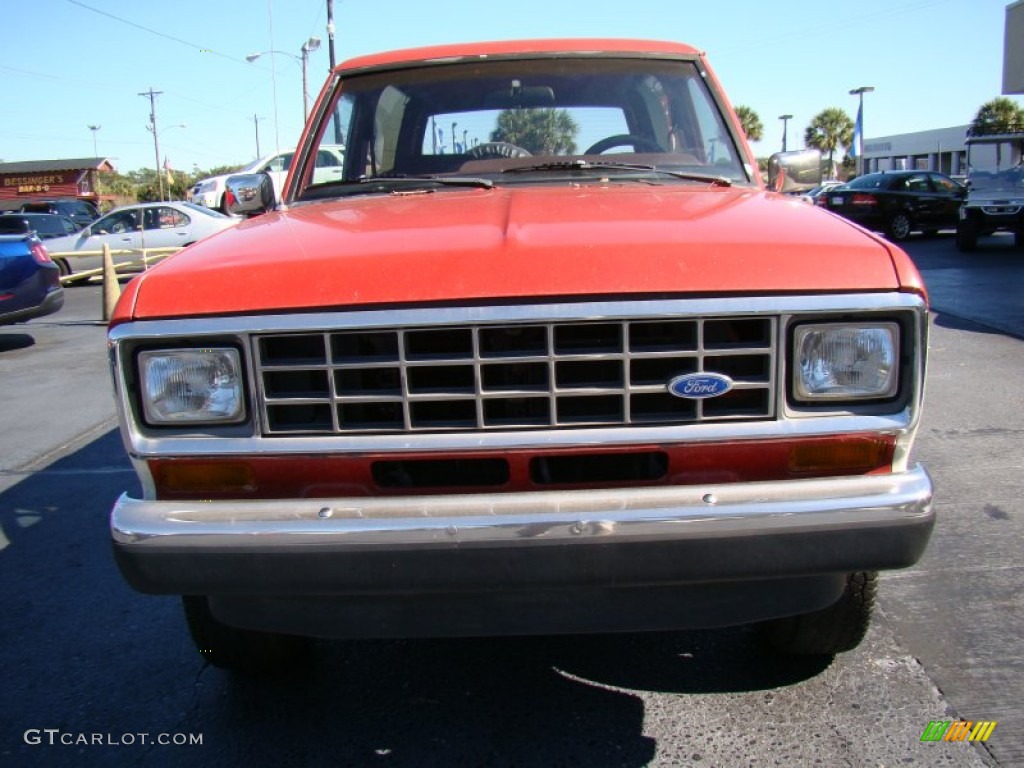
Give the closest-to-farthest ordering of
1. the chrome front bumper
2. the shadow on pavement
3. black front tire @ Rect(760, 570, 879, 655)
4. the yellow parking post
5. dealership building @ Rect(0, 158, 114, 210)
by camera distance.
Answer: the chrome front bumper
black front tire @ Rect(760, 570, 879, 655)
the shadow on pavement
the yellow parking post
dealership building @ Rect(0, 158, 114, 210)

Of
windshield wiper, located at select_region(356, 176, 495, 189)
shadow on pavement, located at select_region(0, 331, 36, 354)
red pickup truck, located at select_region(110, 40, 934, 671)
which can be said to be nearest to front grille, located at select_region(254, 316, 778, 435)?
red pickup truck, located at select_region(110, 40, 934, 671)

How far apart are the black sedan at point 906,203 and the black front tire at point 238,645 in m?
18.7

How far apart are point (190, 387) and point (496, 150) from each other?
1.79 metres

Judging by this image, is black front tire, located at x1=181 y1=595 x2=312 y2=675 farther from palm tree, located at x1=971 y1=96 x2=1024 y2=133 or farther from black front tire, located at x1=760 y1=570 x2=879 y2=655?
palm tree, located at x1=971 y1=96 x2=1024 y2=133

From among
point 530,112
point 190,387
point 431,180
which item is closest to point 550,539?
point 190,387

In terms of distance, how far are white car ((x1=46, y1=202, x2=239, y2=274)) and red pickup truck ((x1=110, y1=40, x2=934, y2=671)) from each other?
14.4 m

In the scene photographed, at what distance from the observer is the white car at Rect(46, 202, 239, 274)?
15.9 metres

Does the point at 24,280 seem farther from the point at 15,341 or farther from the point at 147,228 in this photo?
the point at 147,228

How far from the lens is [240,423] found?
2062mm

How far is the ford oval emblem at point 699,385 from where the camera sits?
1.98 meters

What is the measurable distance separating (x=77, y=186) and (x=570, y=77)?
6146 centimetres

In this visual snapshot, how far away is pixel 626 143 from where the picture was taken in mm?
3438

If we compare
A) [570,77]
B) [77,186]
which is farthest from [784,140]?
[570,77]

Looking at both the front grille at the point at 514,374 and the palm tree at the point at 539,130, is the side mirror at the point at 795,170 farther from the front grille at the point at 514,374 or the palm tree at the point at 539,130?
the front grille at the point at 514,374
